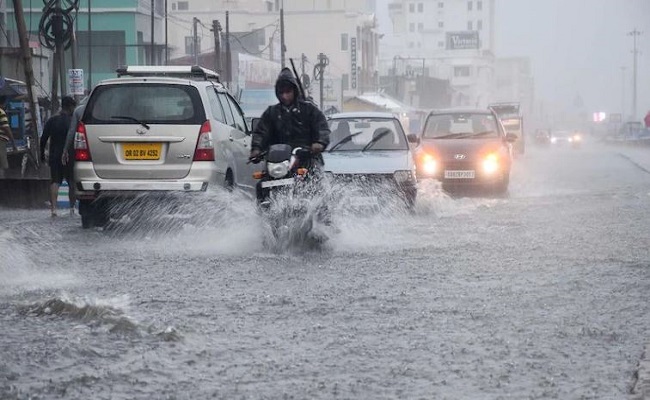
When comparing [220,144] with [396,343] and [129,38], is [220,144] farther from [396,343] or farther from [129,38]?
[129,38]

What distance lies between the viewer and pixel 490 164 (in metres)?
22.2

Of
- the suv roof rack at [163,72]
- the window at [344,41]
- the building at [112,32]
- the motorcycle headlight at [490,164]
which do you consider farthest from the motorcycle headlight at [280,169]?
the window at [344,41]

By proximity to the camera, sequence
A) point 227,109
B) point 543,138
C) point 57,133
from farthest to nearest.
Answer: point 543,138 → point 57,133 → point 227,109

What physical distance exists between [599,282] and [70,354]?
15.1 ft

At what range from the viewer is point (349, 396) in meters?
5.59

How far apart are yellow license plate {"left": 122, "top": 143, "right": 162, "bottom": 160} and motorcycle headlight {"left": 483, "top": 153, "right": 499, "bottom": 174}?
A: 932 centimetres

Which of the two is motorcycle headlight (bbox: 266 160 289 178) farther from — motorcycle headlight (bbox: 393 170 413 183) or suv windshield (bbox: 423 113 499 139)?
suv windshield (bbox: 423 113 499 139)

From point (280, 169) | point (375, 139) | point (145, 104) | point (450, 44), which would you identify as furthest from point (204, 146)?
point (450, 44)

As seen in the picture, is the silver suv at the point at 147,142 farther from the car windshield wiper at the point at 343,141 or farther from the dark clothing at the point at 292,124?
the car windshield wiper at the point at 343,141

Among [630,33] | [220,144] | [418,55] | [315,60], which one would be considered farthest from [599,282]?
[418,55]

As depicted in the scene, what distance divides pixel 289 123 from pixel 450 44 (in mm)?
165977

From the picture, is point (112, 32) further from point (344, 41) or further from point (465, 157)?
point (465, 157)

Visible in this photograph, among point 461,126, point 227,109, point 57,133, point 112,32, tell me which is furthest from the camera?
point 112,32

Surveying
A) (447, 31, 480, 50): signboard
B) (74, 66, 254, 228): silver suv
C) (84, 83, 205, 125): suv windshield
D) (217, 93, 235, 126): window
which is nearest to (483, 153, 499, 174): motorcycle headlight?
(217, 93, 235, 126): window
